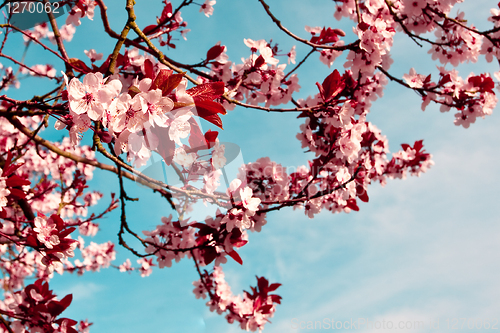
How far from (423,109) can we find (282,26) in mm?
1495

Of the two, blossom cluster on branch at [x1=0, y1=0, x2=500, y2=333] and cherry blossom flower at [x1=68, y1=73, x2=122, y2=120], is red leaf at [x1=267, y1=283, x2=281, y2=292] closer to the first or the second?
blossom cluster on branch at [x1=0, y1=0, x2=500, y2=333]

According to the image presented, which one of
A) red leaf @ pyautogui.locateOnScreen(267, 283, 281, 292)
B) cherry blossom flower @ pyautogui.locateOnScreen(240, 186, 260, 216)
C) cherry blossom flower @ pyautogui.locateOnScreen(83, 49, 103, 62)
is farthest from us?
red leaf @ pyautogui.locateOnScreen(267, 283, 281, 292)

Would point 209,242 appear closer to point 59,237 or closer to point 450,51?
point 59,237

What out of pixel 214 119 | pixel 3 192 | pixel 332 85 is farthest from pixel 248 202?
pixel 3 192

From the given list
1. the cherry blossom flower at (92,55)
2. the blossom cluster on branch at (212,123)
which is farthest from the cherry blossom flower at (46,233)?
the cherry blossom flower at (92,55)

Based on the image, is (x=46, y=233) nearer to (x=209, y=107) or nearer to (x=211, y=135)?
(x=211, y=135)

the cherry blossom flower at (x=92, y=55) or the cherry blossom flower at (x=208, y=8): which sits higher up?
the cherry blossom flower at (x=208, y=8)

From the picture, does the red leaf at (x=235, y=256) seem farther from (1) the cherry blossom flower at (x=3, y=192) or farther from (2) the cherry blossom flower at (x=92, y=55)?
(2) the cherry blossom flower at (x=92, y=55)

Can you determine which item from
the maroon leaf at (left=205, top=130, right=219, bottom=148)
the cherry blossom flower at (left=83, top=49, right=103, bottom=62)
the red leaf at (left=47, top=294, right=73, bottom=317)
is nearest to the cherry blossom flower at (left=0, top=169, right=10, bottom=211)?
the red leaf at (left=47, top=294, right=73, bottom=317)

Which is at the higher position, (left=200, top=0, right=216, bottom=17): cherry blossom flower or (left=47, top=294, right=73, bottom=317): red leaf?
(left=200, top=0, right=216, bottom=17): cherry blossom flower

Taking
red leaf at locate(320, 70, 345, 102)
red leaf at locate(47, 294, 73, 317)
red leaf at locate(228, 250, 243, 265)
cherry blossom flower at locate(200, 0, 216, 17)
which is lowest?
red leaf at locate(47, 294, 73, 317)

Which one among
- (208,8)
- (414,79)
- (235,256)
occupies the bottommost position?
(235,256)

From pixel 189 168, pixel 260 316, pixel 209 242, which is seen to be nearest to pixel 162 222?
pixel 209 242


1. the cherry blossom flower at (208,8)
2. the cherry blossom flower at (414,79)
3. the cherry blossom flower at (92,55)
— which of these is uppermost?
the cherry blossom flower at (208,8)
